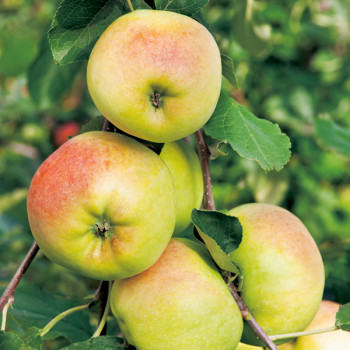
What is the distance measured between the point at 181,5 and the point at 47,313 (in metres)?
0.63

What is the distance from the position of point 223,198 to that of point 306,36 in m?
0.95

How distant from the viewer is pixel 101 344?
2.27 feet

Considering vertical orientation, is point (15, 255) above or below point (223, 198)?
below

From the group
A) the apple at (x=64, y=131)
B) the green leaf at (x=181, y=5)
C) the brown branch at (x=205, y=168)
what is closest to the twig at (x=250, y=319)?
the brown branch at (x=205, y=168)

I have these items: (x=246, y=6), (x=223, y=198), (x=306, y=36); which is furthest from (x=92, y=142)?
(x=306, y=36)

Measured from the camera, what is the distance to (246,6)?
3.65ft

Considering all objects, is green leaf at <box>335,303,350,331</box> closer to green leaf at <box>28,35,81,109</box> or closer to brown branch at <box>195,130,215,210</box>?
brown branch at <box>195,130,215,210</box>

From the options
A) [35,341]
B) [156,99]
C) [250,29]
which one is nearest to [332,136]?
[250,29]

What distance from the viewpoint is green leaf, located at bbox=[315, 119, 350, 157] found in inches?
48.9

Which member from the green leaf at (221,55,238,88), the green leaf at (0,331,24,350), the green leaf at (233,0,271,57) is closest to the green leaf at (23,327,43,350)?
the green leaf at (0,331,24,350)

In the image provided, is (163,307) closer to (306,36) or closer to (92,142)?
(92,142)

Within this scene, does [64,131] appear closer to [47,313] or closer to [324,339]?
[47,313]

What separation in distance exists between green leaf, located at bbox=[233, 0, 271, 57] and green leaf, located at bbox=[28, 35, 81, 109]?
47 cm

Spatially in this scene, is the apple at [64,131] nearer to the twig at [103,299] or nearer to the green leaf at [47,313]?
the green leaf at [47,313]
